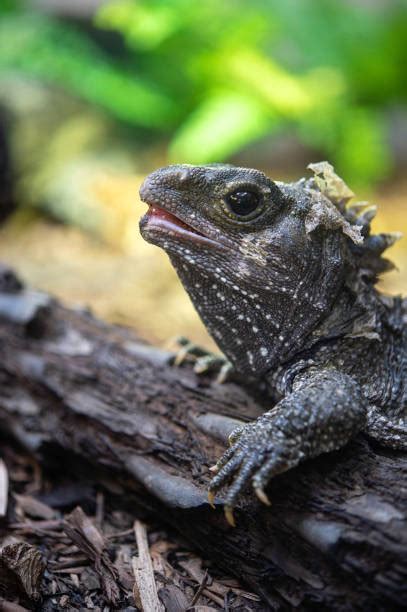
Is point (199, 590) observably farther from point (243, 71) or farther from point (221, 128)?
point (243, 71)

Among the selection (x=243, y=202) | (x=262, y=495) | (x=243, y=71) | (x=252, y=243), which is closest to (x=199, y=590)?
(x=262, y=495)

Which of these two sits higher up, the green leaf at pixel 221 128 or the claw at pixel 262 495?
the green leaf at pixel 221 128

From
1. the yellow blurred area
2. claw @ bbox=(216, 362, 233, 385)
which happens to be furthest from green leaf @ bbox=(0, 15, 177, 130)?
claw @ bbox=(216, 362, 233, 385)

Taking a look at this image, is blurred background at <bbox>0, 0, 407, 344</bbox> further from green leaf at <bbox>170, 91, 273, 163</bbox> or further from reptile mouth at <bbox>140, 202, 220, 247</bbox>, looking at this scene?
reptile mouth at <bbox>140, 202, 220, 247</bbox>

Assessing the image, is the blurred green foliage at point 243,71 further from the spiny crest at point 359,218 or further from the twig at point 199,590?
the twig at point 199,590

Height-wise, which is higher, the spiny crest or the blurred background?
the blurred background

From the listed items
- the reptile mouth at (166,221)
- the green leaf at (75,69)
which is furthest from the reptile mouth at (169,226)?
the green leaf at (75,69)
